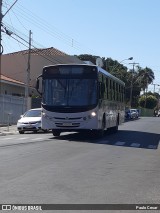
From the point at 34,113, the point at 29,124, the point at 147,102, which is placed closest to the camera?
the point at 29,124

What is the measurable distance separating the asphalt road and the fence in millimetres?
19511

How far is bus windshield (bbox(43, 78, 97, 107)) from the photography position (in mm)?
22781

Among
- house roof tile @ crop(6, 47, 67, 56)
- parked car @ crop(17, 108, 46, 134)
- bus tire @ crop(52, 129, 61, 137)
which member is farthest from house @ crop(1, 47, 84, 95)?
bus tire @ crop(52, 129, 61, 137)

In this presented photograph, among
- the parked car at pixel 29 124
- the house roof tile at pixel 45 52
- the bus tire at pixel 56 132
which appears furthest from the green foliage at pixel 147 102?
the bus tire at pixel 56 132

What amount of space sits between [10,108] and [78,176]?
28129mm

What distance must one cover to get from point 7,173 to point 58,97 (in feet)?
38.0

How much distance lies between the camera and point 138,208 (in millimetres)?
8094

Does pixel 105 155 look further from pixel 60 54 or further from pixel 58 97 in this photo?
pixel 60 54

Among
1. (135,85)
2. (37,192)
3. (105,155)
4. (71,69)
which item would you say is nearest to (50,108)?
(71,69)

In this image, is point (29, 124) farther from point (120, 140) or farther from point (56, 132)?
point (120, 140)

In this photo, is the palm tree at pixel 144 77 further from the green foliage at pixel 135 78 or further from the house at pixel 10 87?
the house at pixel 10 87

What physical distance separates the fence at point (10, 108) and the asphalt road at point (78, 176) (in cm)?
1951

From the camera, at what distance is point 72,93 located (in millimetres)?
22844

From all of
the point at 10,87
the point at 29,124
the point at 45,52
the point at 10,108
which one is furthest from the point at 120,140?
the point at 45,52
